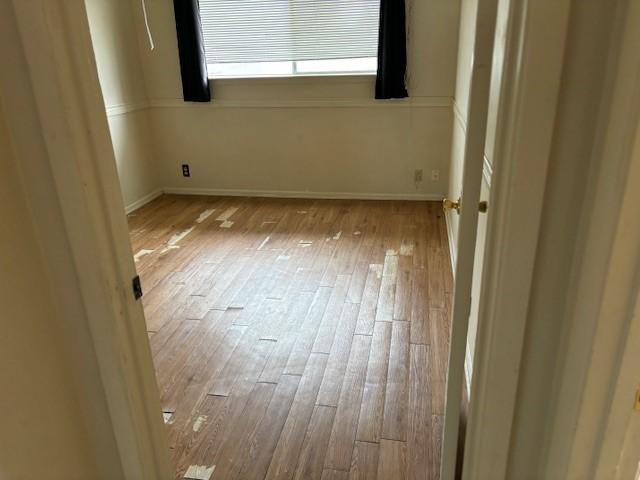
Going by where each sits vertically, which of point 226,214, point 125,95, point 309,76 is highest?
point 309,76

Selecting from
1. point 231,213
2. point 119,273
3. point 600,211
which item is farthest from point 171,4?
point 600,211

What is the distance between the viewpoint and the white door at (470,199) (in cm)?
104

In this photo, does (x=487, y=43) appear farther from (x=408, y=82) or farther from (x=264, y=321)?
(x=408, y=82)

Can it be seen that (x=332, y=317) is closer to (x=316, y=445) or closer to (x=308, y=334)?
(x=308, y=334)

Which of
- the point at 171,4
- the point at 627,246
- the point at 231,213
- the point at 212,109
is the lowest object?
the point at 231,213

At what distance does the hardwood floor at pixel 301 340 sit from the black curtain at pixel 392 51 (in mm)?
1031

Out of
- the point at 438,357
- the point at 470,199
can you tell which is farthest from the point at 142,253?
the point at 470,199

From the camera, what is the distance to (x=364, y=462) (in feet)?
5.47

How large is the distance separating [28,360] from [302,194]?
3.76 metres

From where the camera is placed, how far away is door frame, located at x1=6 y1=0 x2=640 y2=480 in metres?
0.84

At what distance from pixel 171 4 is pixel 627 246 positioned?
4.41 metres

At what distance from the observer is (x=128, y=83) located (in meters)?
4.35

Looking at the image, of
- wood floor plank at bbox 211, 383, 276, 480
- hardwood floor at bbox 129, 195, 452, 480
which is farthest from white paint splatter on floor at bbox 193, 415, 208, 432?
wood floor plank at bbox 211, 383, 276, 480

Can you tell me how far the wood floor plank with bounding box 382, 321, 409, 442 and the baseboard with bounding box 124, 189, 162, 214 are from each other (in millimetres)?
2927
